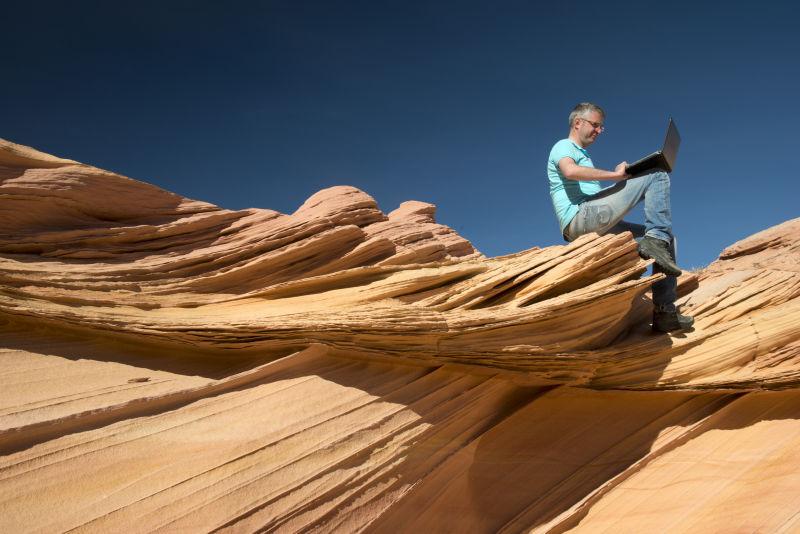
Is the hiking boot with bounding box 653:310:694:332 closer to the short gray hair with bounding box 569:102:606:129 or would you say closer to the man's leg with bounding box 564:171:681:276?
the man's leg with bounding box 564:171:681:276

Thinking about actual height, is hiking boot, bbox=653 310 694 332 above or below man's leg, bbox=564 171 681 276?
below

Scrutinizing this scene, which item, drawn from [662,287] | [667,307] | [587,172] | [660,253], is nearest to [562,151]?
[587,172]

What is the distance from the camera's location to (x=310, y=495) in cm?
563

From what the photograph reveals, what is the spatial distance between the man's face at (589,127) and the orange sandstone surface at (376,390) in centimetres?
135

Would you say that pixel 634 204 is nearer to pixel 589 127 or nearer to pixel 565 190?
pixel 565 190

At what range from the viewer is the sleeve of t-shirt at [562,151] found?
25.0 feet

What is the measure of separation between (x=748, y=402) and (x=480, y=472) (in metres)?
3.60

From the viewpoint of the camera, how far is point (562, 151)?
7684mm

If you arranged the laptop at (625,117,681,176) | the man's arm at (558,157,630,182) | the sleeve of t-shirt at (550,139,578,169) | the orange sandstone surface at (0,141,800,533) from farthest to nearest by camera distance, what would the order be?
the sleeve of t-shirt at (550,139,578,169) → the man's arm at (558,157,630,182) → the laptop at (625,117,681,176) → the orange sandstone surface at (0,141,800,533)

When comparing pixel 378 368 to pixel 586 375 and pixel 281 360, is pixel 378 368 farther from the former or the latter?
pixel 586 375

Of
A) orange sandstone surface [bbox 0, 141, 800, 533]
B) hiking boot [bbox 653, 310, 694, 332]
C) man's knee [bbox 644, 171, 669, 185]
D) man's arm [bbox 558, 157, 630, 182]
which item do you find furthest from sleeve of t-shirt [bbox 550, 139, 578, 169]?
hiking boot [bbox 653, 310, 694, 332]

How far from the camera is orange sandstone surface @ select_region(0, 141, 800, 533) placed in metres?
5.36

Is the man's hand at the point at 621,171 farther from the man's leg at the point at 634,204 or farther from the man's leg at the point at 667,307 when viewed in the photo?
the man's leg at the point at 667,307

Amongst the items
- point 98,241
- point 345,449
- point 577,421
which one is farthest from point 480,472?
point 98,241
